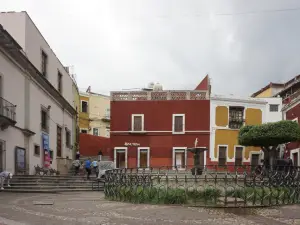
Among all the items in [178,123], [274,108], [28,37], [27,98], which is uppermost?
[28,37]

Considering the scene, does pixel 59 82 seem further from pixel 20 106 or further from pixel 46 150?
pixel 20 106

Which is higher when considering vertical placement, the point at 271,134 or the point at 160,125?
the point at 160,125

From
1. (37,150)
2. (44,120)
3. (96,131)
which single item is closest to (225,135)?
(44,120)

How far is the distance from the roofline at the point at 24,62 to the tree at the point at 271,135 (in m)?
14.7

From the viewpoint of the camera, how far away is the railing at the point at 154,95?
1420 inches

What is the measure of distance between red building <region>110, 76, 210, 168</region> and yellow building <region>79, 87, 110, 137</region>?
1510cm

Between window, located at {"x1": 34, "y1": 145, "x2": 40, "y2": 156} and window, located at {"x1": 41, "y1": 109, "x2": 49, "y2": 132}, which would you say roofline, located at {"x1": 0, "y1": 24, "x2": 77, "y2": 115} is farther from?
window, located at {"x1": 34, "y1": 145, "x2": 40, "y2": 156}

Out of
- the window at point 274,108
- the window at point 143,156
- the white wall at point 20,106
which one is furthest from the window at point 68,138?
the window at point 274,108

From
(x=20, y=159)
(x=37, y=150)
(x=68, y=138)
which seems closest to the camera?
(x=20, y=159)

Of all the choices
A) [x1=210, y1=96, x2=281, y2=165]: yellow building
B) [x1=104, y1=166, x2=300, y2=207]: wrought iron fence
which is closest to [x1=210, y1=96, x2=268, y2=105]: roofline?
[x1=210, y1=96, x2=281, y2=165]: yellow building

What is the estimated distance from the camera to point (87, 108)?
51.1 m

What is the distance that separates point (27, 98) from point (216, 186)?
16.1 m

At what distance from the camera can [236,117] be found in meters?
36.2

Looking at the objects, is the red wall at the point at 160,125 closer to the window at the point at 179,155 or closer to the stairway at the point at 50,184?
the window at the point at 179,155
